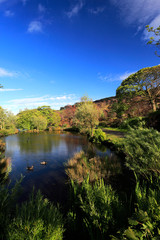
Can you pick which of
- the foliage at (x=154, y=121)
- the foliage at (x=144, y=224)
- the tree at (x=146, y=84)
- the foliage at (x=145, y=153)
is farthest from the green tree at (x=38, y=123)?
the foliage at (x=144, y=224)

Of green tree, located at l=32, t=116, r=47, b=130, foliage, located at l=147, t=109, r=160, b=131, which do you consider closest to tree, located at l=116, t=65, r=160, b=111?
foliage, located at l=147, t=109, r=160, b=131

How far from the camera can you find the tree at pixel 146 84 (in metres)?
25.6

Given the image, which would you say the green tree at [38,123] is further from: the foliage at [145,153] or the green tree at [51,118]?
the foliage at [145,153]

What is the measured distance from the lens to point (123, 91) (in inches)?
1167

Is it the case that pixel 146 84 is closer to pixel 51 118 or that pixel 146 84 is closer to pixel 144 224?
pixel 144 224

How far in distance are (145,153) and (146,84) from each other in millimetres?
26420

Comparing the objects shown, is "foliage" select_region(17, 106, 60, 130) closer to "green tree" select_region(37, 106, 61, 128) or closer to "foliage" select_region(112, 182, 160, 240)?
"green tree" select_region(37, 106, 61, 128)

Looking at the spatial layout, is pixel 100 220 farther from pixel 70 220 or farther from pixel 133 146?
pixel 133 146

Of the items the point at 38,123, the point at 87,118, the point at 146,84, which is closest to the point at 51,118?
the point at 38,123

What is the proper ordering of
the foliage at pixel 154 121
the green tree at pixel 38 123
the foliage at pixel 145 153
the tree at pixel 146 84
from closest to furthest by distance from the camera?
the foliage at pixel 145 153, the foliage at pixel 154 121, the tree at pixel 146 84, the green tree at pixel 38 123

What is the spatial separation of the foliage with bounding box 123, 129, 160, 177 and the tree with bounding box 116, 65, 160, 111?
24.2m

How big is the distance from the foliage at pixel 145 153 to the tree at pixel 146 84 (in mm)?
24191

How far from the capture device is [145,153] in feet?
18.1

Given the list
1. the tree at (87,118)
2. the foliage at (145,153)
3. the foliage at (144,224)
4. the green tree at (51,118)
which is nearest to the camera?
the foliage at (144,224)
